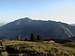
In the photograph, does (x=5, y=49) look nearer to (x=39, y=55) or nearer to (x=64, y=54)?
(x=39, y=55)

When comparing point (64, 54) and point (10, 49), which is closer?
point (64, 54)

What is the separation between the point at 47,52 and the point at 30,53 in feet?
16.2

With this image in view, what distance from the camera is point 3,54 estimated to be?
56.0 meters

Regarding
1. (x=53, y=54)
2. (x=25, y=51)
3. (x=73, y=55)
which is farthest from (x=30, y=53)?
(x=73, y=55)

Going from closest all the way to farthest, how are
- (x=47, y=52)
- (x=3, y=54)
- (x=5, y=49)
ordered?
(x=3, y=54) → (x=47, y=52) → (x=5, y=49)

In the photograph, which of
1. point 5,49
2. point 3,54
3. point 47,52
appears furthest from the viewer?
point 5,49

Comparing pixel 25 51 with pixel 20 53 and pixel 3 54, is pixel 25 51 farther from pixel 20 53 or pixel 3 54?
pixel 3 54

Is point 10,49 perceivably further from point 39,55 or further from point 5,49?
point 39,55

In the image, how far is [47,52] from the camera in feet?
196

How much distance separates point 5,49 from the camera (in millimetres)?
64188

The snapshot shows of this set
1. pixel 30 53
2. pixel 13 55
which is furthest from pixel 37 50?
pixel 13 55

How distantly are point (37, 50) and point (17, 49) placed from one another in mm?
6290

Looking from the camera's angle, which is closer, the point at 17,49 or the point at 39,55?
the point at 39,55

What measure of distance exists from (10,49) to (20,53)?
22.2 ft
